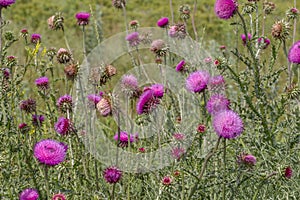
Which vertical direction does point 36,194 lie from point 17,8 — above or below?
below

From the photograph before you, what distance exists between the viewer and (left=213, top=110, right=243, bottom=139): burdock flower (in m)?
1.56

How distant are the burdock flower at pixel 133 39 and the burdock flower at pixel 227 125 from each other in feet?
3.83

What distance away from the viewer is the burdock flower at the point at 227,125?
5.11 ft

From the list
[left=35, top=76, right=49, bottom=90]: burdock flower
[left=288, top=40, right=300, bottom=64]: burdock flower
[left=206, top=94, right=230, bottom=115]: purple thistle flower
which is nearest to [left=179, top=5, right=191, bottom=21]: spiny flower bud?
[left=288, top=40, right=300, bottom=64]: burdock flower

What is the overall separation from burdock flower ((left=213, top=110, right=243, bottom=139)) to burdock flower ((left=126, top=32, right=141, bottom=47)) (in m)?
1.17

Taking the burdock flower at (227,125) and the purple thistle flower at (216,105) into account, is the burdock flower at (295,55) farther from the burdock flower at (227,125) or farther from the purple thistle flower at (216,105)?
the burdock flower at (227,125)

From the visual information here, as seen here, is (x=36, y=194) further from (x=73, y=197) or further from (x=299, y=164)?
(x=299, y=164)

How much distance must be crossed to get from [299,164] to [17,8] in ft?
23.8

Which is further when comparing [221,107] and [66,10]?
[66,10]

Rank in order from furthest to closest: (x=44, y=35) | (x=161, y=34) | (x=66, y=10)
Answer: (x=66, y=10)
(x=44, y=35)
(x=161, y=34)

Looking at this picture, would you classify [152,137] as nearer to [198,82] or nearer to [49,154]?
[198,82]

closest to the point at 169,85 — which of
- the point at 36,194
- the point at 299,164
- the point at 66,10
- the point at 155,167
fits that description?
the point at 155,167

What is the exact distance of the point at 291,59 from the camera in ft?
7.48

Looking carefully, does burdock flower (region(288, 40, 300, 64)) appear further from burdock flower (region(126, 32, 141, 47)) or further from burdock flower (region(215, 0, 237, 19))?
burdock flower (region(126, 32, 141, 47))
